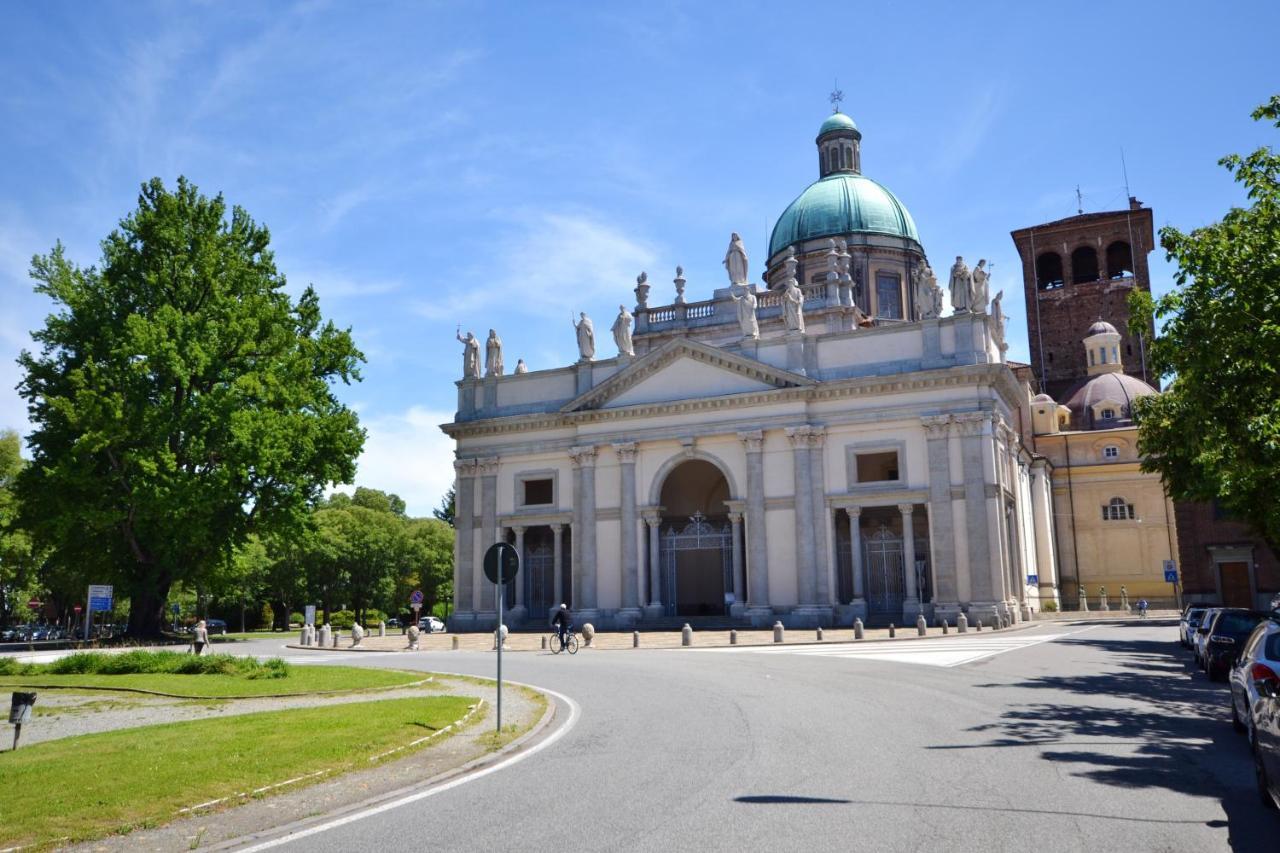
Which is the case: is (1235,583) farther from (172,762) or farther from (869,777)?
(172,762)

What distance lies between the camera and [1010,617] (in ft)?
134

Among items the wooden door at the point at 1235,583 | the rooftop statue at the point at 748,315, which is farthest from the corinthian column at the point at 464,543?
the wooden door at the point at 1235,583

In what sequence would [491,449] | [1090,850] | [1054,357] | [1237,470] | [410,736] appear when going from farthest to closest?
[1054,357] → [491,449] → [1237,470] → [410,736] → [1090,850]

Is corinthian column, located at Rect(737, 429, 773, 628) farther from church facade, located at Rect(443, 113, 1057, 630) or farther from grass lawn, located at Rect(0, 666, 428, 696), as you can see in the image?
grass lawn, located at Rect(0, 666, 428, 696)

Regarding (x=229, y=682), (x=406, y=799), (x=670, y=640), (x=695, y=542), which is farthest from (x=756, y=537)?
(x=406, y=799)

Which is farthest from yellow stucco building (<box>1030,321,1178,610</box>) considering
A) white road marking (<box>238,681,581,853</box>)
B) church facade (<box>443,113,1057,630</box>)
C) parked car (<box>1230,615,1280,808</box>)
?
white road marking (<box>238,681,581,853</box>)

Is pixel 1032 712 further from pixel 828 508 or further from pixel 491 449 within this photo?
pixel 491 449

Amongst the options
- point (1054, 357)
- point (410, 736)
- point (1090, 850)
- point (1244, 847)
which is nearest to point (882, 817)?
point (1090, 850)

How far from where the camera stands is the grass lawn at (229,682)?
1800 centimetres

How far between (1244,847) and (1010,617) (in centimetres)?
3622

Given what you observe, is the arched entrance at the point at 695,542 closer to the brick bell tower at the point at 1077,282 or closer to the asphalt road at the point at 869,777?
the asphalt road at the point at 869,777

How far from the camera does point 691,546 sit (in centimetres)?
4772

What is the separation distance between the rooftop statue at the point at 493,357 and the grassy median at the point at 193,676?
31.8 m

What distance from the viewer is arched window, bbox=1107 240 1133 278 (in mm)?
73250
